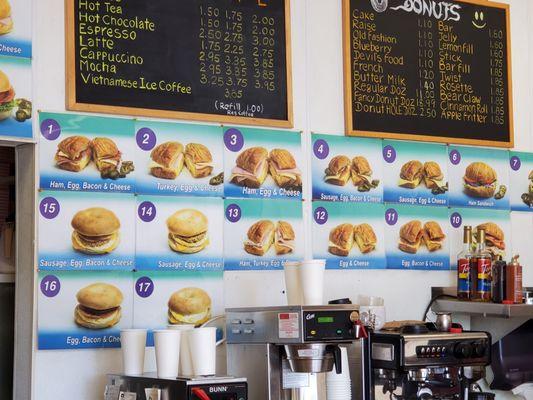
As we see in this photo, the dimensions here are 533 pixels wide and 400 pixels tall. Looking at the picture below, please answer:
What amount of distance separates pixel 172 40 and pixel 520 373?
7.20 ft

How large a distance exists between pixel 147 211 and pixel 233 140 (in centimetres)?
50

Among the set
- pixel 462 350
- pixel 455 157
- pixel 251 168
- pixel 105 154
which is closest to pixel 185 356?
pixel 105 154

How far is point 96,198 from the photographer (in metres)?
3.59

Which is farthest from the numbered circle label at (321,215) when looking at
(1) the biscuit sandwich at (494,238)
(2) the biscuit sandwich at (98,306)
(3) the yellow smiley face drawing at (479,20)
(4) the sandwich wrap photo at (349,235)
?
(3) the yellow smiley face drawing at (479,20)

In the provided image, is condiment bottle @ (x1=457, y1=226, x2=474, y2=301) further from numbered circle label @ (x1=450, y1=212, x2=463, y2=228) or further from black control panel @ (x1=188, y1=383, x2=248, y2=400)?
black control panel @ (x1=188, y1=383, x2=248, y2=400)

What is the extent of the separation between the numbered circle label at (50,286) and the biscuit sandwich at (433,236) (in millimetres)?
1751

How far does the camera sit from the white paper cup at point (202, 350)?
3.13 m

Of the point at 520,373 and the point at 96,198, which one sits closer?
the point at 96,198

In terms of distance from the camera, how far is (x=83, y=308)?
352 cm

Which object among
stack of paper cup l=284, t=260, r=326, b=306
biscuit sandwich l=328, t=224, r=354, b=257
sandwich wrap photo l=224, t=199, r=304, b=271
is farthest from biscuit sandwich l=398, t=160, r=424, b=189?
stack of paper cup l=284, t=260, r=326, b=306

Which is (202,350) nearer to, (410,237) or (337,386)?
(337,386)

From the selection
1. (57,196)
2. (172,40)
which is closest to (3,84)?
(57,196)

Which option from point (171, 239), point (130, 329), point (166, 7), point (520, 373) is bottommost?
point (520, 373)

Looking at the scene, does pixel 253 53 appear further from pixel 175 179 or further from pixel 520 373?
pixel 520 373
